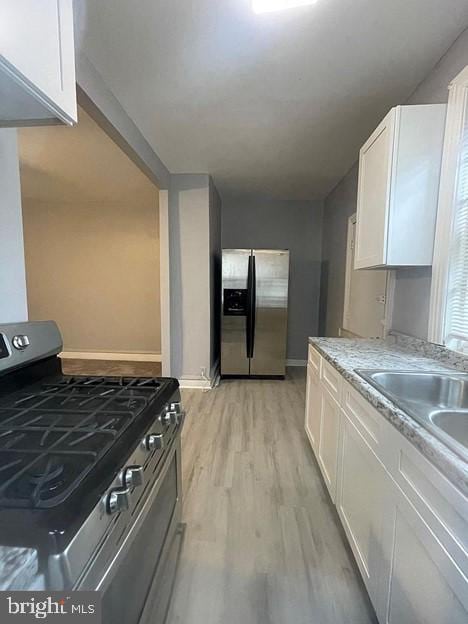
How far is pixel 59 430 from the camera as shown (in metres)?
0.84

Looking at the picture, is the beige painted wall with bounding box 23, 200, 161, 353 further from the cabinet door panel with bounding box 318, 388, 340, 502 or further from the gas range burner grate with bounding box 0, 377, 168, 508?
the gas range burner grate with bounding box 0, 377, 168, 508

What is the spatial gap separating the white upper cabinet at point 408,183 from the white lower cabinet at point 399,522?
87cm

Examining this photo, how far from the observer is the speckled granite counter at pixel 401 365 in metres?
0.76

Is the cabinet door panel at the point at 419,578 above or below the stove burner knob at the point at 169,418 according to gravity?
below

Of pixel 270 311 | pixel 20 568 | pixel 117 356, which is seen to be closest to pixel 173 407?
pixel 20 568

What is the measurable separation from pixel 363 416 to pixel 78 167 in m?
3.85

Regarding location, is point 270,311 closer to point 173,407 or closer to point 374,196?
point 374,196

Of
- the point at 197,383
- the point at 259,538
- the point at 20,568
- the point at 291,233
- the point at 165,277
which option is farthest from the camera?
the point at 291,233

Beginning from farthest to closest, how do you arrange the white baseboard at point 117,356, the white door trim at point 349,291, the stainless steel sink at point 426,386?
the white baseboard at point 117,356
the white door trim at point 349,291
the stainless steel sink at point 426,386

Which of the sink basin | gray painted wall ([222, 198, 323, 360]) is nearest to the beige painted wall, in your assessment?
gray painted wall ([222, 198, 323, 360])

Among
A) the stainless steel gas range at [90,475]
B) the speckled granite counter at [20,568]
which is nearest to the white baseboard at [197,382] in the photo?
the stainless steel gas range at [90,475]

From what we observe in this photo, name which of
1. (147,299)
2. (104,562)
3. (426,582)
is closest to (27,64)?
(104,562)

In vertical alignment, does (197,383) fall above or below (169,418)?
below

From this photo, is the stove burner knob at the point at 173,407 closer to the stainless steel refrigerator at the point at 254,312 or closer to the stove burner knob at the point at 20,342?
the stove burner knob at the point at 20,342
